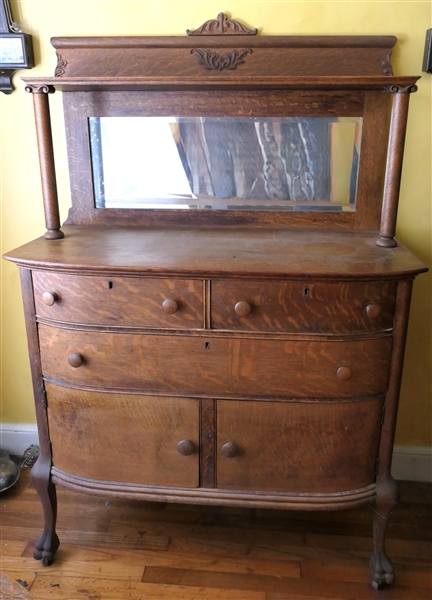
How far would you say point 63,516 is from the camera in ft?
6.61

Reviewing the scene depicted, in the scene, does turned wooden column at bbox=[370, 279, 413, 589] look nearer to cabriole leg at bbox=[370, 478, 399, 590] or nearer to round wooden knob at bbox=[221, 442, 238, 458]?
cabriole leg at bbox=[370, 478, 399, 590]

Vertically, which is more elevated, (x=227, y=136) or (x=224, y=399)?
(x=227, y=136)

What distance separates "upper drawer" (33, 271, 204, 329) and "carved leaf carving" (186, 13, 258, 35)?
0.95 meters

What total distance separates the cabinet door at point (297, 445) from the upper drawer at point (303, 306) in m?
0.25

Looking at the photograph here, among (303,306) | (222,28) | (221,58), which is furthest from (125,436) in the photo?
(222,28)

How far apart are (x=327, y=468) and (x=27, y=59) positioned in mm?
1792

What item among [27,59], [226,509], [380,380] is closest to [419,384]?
[380,380]

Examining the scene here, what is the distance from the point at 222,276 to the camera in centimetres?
145

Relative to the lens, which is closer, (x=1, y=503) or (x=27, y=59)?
(x=27, y=59)

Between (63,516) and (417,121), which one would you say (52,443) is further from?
(417,121)

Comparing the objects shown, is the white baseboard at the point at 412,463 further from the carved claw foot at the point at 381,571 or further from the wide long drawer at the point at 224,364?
the wide long drawer at the point at 224,364

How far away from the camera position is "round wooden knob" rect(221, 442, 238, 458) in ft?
5.21

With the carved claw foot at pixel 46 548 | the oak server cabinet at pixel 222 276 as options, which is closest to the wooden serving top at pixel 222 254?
the oak server cabinet at pixel 222 276

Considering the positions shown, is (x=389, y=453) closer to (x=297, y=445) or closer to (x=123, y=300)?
(x=297, y=445)
